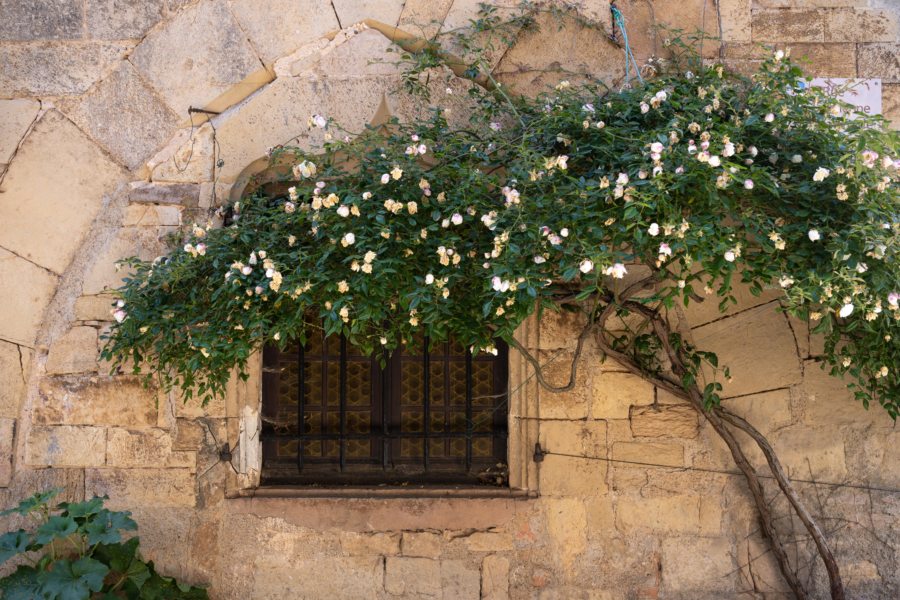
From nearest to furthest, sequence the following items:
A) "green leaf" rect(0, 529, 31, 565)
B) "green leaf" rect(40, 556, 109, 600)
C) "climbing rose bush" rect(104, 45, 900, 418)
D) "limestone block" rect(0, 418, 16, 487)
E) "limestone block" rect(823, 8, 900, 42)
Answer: "climbing rose bush" rect(104, 45, 900, 418)
"green leaf" rect(40, 556, 109, 600)
"green leaf" rect(0, 529, 31, 565)
"limestone block" rect(0, 418, 16, 487)
"limestone block" rect(823, 8, 900, 42)

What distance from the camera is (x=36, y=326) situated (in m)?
3.72

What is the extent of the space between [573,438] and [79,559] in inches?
81.0

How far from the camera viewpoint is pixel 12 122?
12.3 feet

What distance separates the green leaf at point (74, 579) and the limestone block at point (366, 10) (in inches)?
97.0

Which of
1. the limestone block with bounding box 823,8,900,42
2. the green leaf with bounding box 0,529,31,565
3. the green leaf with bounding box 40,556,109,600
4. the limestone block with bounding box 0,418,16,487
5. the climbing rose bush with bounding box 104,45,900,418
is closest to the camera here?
the climbing rose bush with bounding box 104,45,900,418

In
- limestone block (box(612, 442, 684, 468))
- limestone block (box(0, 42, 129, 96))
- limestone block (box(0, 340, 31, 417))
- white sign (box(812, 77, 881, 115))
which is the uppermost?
limestone block (box(0, 42, 129, 96))

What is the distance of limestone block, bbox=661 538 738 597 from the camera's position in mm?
3711

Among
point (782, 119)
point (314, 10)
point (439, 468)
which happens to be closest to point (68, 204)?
point (314, 10)

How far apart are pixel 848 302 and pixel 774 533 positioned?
1.39m

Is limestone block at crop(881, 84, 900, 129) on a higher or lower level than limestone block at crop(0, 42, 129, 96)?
lower

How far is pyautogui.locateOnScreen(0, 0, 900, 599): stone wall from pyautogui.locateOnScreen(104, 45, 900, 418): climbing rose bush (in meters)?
0.31

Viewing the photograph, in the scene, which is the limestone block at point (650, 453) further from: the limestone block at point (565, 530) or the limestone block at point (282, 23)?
the limestone block at point (282, 23)

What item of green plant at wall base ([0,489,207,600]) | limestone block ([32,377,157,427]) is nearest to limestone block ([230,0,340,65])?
limestone block ([32,377,157,427])

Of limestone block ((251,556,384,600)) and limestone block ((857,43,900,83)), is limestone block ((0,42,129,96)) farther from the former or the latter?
limestone block ((857,43,900,83))
